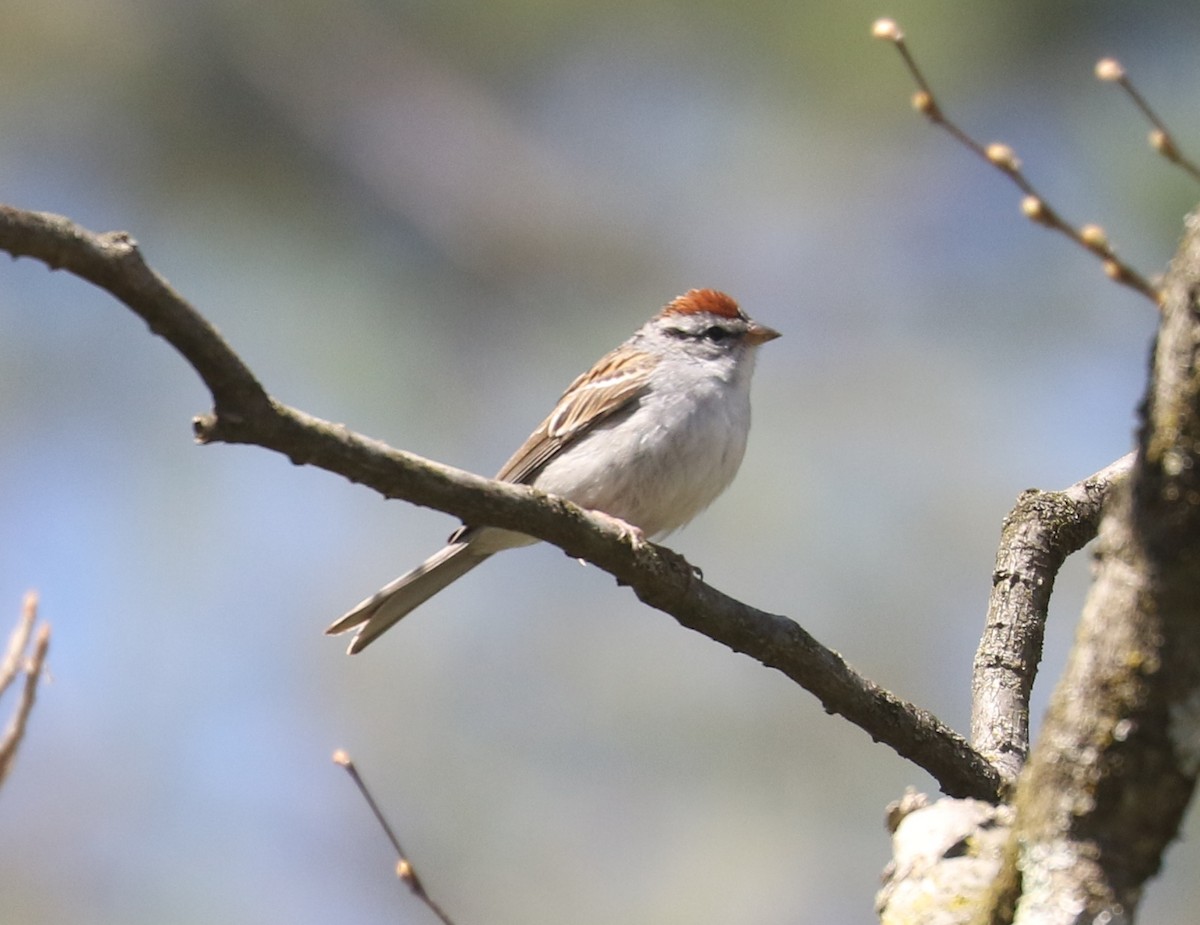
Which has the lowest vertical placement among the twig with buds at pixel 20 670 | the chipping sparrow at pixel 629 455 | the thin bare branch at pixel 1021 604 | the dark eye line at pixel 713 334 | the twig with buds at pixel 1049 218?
the twig with buds at pixel 20 670

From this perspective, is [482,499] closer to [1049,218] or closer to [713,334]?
[1049,218]

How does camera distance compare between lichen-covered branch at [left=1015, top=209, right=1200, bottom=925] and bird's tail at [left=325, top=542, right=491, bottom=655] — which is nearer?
lichen-covered branch at [left=1015, top=209, right=1200, bottom=925]

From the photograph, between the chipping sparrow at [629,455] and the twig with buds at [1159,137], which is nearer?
the twig with buds at [1159,137]

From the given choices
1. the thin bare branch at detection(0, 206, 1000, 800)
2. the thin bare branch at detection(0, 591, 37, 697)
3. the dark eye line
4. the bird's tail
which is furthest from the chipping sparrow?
the thin bare branch at detection(0, 591, 37, 697)

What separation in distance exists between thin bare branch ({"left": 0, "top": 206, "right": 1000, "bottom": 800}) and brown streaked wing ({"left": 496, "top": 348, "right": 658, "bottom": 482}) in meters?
1.28

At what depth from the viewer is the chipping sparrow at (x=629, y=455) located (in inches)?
136

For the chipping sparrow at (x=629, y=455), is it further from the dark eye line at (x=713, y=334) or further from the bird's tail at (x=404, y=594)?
the dark eye line at (x=713, y=334)

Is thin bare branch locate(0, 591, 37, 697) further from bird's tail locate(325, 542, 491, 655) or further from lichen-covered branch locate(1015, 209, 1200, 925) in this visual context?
bird's tail locate(325, 542, 491, 655)

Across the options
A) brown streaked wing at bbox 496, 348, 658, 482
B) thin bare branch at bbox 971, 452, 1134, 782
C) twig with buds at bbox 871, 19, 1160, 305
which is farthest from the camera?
brown streaked wing at bbox 496, 348, 658, 482

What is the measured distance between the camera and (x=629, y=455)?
3.48m

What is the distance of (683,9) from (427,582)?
4.13 metres

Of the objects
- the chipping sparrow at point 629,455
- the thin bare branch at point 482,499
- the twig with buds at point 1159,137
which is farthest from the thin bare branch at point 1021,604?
the twig with buds at point 1159,137

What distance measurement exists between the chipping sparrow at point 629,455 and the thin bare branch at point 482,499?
3.21 feet

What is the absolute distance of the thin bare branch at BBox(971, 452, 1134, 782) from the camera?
8.47 ft
